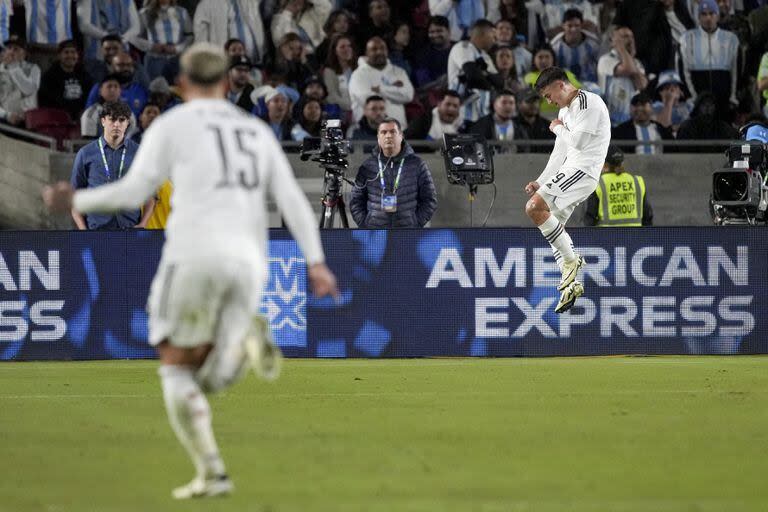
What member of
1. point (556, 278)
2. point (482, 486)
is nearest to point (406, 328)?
point (556, 278)

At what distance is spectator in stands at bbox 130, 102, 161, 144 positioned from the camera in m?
18.0

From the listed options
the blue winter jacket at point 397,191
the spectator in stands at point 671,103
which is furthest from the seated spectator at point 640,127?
the blue winter jacket at point 397,191

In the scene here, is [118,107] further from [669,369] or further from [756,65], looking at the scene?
[756,65]

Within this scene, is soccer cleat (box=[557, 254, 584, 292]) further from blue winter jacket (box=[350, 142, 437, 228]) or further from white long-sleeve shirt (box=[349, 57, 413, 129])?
Result: white long-sleeve shirt (box=[349, 57, 413, 129])

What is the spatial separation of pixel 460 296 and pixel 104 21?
303 inches

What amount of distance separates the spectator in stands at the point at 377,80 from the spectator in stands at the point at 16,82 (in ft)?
13.8

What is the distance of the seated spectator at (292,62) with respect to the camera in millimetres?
19328

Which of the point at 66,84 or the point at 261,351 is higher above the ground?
the point at 66,84

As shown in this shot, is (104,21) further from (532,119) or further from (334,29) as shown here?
(532,119)

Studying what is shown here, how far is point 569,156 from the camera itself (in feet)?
46.0

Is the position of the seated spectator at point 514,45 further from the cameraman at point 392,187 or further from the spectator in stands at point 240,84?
the cameraman at point 392,187

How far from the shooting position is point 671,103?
19.8 meters

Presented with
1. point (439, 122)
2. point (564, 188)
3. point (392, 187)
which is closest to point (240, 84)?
point (439, 122)

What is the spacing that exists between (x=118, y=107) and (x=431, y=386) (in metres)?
4.40
